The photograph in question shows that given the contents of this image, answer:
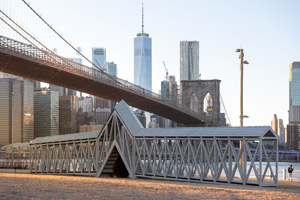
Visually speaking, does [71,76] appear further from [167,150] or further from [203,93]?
[203,93]

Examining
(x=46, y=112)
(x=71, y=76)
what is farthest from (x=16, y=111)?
(x=71, y=76)

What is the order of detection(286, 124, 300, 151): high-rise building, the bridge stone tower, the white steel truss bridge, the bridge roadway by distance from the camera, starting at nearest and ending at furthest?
the white steel truss bridge → the bridge roadway → the bridge stone tower → detection(286, 124, 300, 151): high-rise building

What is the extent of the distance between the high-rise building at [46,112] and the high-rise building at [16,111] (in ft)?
20.7

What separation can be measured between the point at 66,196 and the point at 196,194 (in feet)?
13.1

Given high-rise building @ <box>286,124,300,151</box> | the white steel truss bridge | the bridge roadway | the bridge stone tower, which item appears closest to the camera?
the white steel truss bridge

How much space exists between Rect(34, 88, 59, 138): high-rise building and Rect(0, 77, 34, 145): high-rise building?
6.31 meters

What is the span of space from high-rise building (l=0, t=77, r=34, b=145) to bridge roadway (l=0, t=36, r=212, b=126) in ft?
298

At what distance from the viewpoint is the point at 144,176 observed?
27500 millimetres

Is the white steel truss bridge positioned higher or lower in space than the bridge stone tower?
lower

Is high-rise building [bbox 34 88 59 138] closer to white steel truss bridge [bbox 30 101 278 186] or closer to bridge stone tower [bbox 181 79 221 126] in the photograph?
bridge stone tower [bbox 181 79 221 126]

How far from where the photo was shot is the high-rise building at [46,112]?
17838 centimetres

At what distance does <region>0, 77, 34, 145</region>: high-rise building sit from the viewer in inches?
6526

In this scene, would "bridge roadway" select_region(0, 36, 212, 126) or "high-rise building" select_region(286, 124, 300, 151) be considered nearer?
"bridge roadway" select_region(0, 36, 212, 126)

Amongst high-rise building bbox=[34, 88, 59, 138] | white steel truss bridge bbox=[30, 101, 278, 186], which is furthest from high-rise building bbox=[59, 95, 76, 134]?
white steel truss bridge bbox=[30, 101, 278, 186]
